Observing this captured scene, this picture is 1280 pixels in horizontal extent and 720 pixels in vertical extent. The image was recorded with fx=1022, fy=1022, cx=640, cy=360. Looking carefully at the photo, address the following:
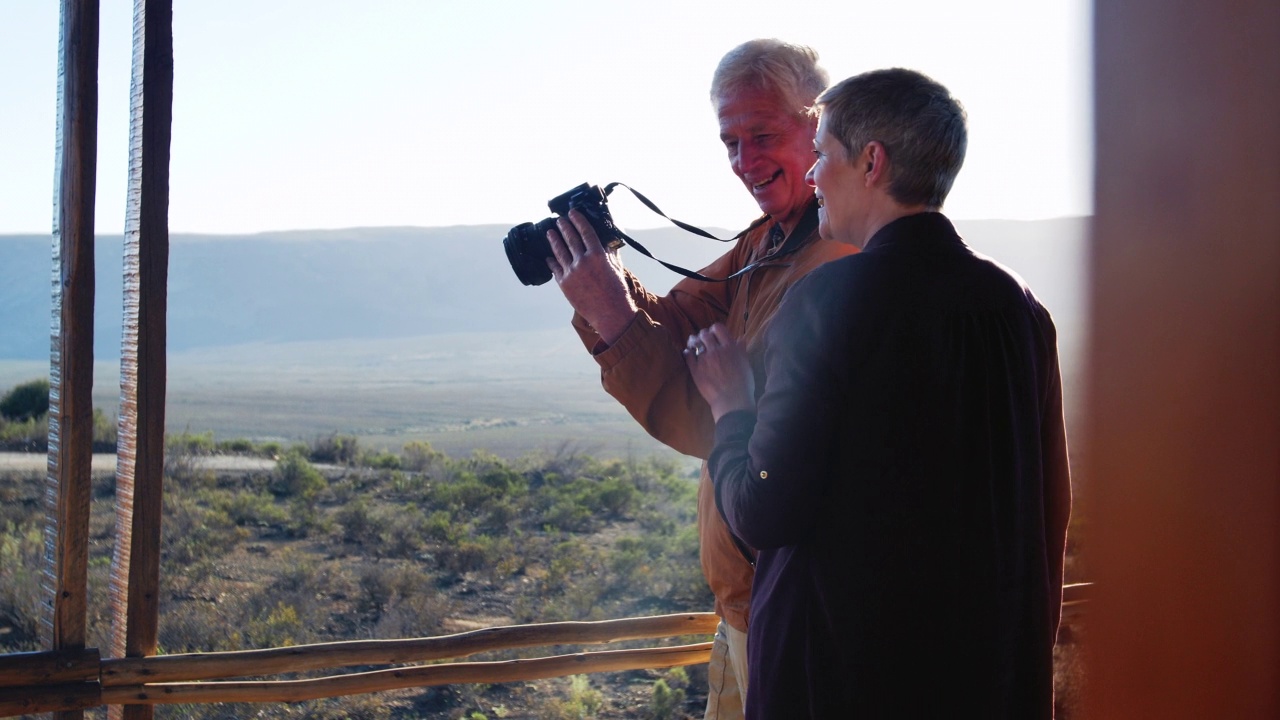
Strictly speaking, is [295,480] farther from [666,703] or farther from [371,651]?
[371,651]

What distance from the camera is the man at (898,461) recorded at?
0.98 metres

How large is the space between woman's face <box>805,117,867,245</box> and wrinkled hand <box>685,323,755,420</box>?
0.59 ft

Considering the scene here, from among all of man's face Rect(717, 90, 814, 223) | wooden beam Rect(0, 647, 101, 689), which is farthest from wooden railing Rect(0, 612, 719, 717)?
man's face Rect(717, 90, 814, 223)

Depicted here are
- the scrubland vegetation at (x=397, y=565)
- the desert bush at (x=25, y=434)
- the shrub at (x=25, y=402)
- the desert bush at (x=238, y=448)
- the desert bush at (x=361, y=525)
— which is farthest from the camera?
the desert bush at (x=238, y=448)

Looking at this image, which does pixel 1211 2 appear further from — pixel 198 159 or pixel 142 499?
pixel 198 159

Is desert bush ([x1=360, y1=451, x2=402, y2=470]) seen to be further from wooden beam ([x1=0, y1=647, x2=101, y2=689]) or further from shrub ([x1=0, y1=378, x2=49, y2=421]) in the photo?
wooden beam ([x1=0, y1=647, x2=101, y2=689])

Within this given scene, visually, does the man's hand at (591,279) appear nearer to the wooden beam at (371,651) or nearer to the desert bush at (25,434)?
the wooden beam at (371,651)

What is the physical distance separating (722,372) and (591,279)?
1.08 feet

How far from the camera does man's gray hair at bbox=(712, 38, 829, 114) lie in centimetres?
151

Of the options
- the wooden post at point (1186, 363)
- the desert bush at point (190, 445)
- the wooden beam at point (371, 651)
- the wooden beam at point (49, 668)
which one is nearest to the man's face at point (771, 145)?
the wooden post at point (1186, 363)

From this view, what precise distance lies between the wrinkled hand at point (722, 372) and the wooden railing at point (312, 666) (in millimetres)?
1460

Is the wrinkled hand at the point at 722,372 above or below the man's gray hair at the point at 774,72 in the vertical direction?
below

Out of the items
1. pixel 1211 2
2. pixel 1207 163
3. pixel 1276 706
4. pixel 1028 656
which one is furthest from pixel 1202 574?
pixel 1028 656

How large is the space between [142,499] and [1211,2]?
93.1 inches
